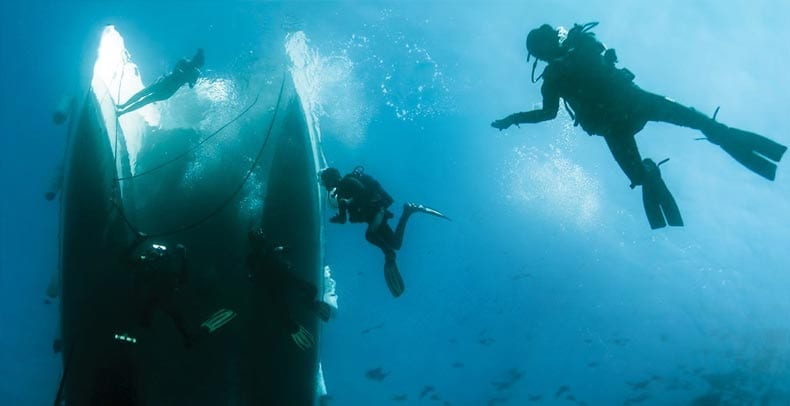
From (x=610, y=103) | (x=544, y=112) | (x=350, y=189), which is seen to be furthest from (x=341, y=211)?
(x=610, y=103)

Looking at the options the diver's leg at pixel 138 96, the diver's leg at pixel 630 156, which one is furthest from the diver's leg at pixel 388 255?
the diver's leg at pixel 138 96

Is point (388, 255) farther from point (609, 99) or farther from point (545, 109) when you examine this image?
point (609, 99)

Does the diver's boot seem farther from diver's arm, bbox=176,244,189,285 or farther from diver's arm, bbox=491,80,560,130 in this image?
diver's arm, bbox=176,244,189,285

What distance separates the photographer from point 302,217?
37.4 ft

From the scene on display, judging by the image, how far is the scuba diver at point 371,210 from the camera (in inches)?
332

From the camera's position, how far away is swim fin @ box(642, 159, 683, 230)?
20.5ft

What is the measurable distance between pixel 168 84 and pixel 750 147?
1220cm

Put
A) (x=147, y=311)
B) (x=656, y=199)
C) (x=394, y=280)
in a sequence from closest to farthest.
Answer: (x=656, y=199), (x=147, y=311), (x=394, y=280)

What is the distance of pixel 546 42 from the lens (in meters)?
6.48

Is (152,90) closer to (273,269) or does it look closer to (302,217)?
(302,217)

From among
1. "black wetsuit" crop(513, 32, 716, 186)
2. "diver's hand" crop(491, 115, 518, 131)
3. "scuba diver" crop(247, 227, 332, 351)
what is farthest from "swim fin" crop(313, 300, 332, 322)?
"black wetsuit" crop(513, 32, 716, 186)

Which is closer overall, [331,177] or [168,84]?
[331,177]

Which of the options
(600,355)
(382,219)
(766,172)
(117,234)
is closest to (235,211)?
(117,234)

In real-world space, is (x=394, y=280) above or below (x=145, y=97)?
below
